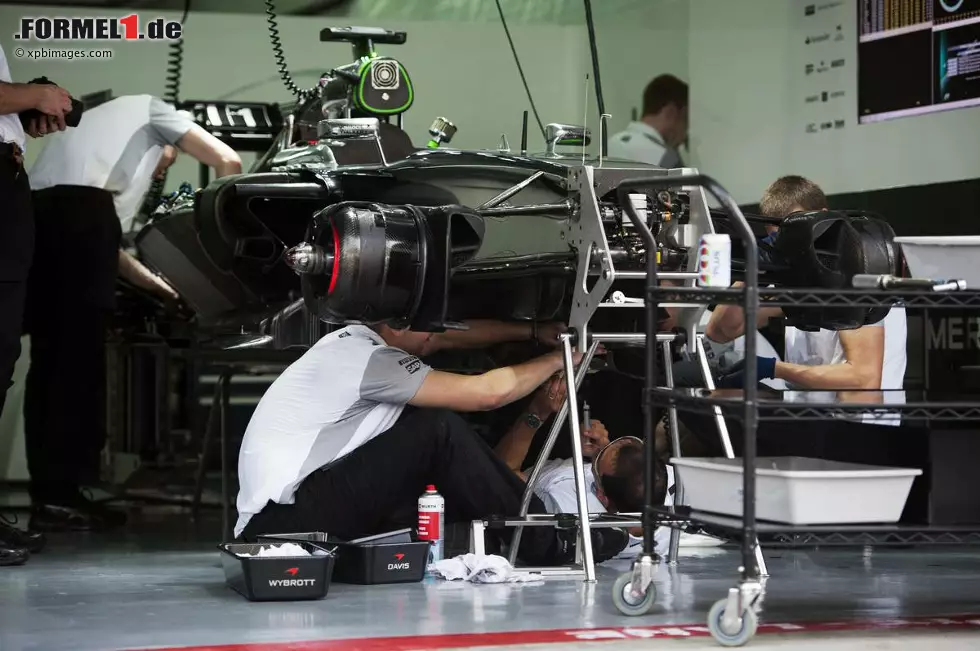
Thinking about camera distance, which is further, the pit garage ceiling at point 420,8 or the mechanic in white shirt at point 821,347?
the pit garage ceiling at point 420,8

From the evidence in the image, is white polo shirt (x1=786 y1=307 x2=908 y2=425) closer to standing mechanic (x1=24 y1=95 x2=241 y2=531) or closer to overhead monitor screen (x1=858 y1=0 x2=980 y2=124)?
overhead monitor screen (x1=858 y1=0 x2=980 y2=124)

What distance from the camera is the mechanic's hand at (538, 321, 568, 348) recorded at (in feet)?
13.5

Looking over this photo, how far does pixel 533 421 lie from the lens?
4441 mm

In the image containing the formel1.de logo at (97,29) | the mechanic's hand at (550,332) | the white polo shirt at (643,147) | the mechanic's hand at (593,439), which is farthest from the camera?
the white polo shirt at (643,147)

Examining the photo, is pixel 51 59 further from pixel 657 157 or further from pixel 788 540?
pixel 788 540

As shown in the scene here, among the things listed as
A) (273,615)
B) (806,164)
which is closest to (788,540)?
(273,615)

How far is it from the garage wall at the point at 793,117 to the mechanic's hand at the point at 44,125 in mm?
3416

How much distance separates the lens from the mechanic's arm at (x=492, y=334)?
4133 mm

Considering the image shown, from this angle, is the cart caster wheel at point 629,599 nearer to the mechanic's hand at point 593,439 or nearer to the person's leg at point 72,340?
the mechanic's hand at point 593,439

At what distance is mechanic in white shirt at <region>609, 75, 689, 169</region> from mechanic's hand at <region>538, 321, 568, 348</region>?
3.64 m

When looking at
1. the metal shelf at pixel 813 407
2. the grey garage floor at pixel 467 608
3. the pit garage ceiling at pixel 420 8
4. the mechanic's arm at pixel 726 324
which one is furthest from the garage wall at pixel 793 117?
the metal shelf at pixel 813 407

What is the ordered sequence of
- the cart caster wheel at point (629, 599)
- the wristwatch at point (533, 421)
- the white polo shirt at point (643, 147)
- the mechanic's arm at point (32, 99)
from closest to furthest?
the cart caster wheel at point (629, 599), the mechanic's arm at point (32, 99), the wristwatch at point (533, 421), the white polo shirt at point (643, 147)

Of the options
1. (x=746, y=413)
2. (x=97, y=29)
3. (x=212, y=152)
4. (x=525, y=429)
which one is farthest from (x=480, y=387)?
(x=97, y=29)

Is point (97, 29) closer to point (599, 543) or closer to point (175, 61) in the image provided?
point (175, 61)
